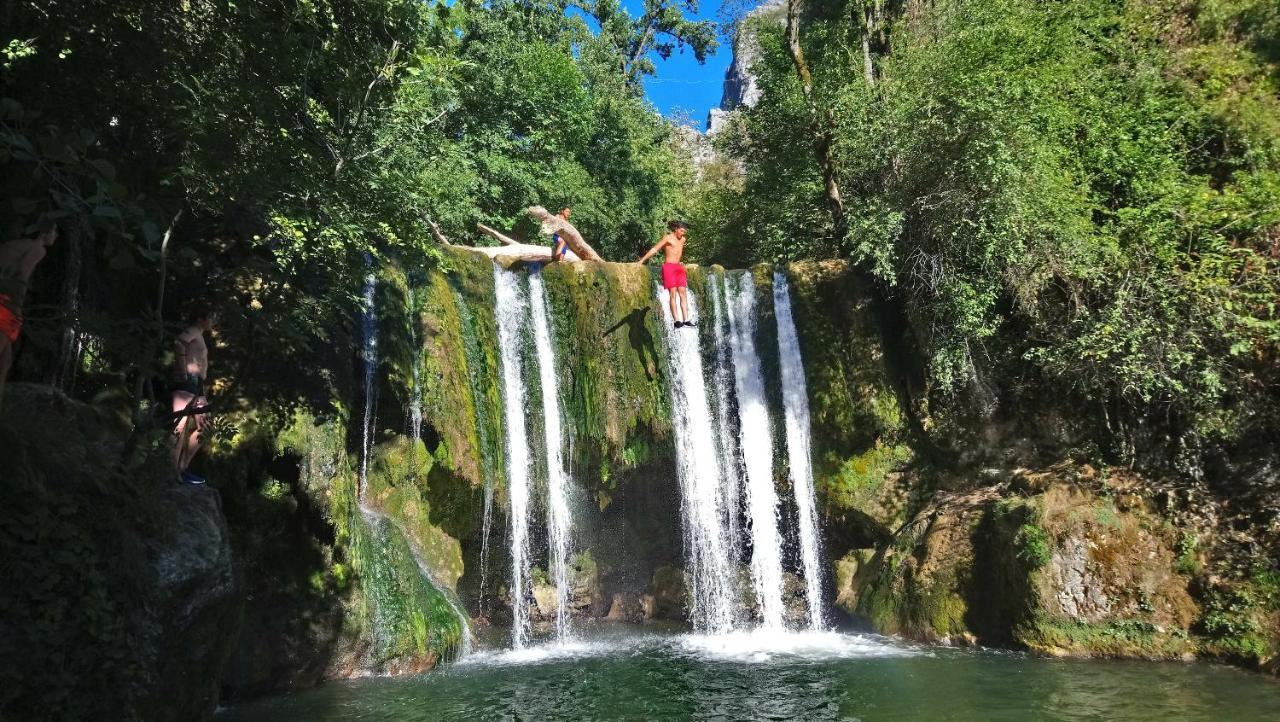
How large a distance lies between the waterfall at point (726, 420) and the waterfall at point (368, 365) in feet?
16.2

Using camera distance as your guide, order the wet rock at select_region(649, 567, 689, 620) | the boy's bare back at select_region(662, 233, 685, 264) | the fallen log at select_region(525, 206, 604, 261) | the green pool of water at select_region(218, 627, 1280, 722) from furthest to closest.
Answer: the wet rock at select_region(649, 567, 689, 620)
the fallen log at select_region(525, 206, 604, 261)
the boy's bare back at select_region(662, 233, 685, 264)
the green pool of water at select_region(218, 627, 1280, 722)

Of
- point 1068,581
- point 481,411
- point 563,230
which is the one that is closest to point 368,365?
point 481,411

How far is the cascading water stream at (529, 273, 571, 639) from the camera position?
10.5m

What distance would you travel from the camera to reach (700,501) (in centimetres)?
1117

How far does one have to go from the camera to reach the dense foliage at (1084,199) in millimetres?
9117

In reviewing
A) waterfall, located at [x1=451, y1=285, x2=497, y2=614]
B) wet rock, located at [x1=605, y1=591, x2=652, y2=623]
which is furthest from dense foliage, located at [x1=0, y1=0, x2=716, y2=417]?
wet rock, located at [x1=605, y1=591, x2=652, y2=623]

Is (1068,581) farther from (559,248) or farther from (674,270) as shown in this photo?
(559,248)

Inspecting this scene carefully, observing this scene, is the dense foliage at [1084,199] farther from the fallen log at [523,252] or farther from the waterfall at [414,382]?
the waterfall at [414,382]

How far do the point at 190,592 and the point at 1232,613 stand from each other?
9123 millimetres

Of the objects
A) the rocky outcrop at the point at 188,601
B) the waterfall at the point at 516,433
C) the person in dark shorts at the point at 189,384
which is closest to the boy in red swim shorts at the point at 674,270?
the waterfall at the point at 516,433

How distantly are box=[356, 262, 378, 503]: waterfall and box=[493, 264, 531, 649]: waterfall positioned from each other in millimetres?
1845

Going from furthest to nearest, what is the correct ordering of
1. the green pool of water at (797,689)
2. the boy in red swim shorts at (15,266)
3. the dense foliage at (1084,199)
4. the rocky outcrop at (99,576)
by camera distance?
the dense foliage at (1084,199) → the green pool of water at (797,689) → the boy in red swim shorts at (15,266) → the rocky outcrop at (99,576)

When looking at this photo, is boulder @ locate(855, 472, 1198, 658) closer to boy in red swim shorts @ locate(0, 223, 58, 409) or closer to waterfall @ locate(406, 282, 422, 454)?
waterfall @ locate(406, 282, 422, 454)

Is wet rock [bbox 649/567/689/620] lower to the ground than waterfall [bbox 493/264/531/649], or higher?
lower
